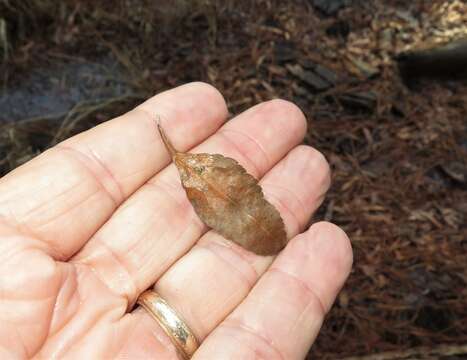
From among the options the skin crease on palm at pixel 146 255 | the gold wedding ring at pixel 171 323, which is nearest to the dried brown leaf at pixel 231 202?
the skin crease on palm at pixel 146 255

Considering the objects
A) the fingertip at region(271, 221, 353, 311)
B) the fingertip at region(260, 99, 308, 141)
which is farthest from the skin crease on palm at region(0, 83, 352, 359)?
the fingertip at region(260, 99, 308, 141)

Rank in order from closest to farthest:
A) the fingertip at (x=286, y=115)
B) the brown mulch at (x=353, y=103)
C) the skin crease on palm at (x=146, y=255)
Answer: the skin crease on palm at (x=146, y=255)
the fingertip at (x=286, y=115)
the brown mulch at (x=353, y=103)

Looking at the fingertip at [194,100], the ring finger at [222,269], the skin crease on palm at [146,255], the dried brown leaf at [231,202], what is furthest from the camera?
the fingertip at [194,100]

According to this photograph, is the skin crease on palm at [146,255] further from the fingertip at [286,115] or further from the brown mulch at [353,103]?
the brown mulch at [353,103]

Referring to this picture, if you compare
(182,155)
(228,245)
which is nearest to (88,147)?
(182,155)

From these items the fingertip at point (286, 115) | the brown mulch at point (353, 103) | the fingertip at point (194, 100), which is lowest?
the brown mulch at point (353, 103)

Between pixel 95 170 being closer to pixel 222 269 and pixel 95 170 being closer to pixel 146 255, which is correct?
pixel 146 255

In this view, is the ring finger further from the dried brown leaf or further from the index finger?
the index finger

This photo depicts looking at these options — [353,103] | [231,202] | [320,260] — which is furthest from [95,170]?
[353,103]
